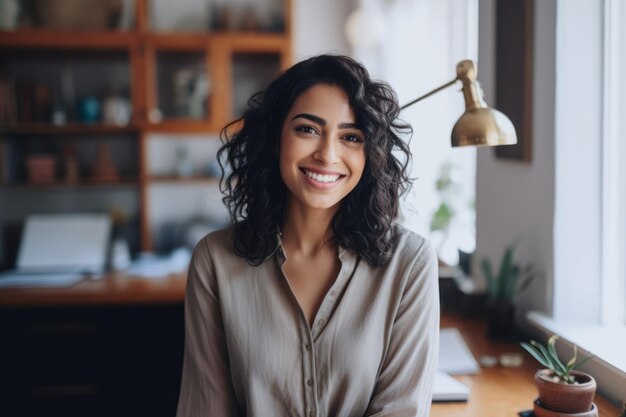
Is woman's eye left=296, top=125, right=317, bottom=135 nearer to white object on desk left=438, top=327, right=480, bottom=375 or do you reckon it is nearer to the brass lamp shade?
the brass lamp shade

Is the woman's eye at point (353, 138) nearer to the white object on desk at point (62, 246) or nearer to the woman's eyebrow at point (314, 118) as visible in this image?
the woman's eyebrow at point (314, 118)

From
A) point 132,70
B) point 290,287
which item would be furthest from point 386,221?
point 132,70

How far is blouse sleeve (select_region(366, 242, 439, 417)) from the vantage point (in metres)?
1.48

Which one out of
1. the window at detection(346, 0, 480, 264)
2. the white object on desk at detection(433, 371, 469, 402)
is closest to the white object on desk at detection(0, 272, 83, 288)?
the window at detection(346, 0, 480, 264)

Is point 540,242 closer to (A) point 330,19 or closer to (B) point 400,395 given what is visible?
(B) point 400,395

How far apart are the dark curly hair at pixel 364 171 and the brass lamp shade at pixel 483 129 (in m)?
0.13

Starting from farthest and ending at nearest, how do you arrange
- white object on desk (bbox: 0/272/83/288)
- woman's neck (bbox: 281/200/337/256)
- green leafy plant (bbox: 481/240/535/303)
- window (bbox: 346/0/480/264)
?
window (bbox: 346/0/480/264), white object on desk (bbox: 0/272/83/288), green leafy plant (bbox: 481/240/535/303), woman's neck (bbox: 281/200/337/256)

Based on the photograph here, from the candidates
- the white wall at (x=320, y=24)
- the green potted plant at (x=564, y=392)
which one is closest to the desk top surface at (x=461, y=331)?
the green potted plant at (x=564, y=392)

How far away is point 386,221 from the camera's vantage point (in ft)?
5.36

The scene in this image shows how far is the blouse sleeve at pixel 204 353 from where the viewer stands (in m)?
1.56

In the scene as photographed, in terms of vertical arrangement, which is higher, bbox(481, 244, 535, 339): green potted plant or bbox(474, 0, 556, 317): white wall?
bbox(474, 0, 556, 317): white wall

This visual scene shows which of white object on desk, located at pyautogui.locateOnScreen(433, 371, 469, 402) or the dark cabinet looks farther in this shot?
the dark cabinet

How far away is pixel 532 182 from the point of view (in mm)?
2213

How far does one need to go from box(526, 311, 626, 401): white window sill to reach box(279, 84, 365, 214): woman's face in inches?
29.3
